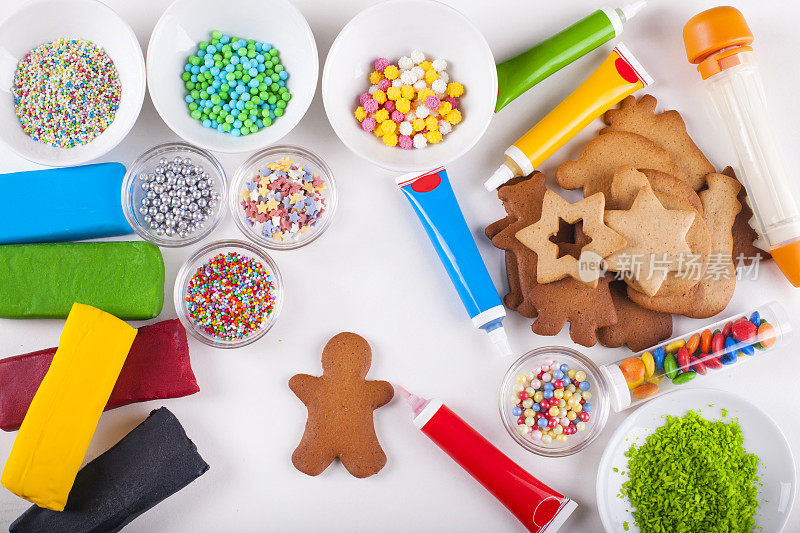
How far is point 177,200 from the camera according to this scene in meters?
1.18

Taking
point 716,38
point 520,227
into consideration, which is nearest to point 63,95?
point 520,227

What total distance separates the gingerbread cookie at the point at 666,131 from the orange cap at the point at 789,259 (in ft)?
0.65

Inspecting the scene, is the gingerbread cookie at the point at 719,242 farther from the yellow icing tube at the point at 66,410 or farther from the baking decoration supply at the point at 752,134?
the yellow icing tube at the point at 66,410

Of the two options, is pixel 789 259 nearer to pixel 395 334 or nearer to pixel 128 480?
pixel 395 334

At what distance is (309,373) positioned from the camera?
1229mm

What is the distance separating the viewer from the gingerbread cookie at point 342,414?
1187 millimetres

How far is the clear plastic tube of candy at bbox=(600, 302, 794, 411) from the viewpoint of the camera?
46.9 inches

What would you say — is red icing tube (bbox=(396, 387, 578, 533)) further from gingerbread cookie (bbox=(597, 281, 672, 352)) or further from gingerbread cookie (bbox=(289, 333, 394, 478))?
gingerbread cookie (bbox=(597, 281, 672, 352))

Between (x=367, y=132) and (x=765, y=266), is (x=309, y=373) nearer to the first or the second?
(x=367, y=132)

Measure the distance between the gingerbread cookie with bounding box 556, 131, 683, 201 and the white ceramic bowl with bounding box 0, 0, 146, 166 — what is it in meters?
0.89

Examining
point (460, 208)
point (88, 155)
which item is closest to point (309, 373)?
point (460, 208)

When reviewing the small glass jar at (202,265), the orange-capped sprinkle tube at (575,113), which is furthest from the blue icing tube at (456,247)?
the small glass jar at (202,265)

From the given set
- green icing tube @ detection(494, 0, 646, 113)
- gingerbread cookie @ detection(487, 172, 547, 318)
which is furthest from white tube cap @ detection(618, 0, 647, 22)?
gingerbread cookie @ detection(487, 172, 547, 318)

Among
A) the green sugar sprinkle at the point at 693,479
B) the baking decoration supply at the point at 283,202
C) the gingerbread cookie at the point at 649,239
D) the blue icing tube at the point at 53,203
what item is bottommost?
the green sugar sprinkle at the point at 693,479
